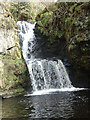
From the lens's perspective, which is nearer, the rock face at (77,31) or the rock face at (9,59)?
the rock face at (77,31)

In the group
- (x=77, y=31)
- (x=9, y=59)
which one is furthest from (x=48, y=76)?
(x=77, y=31)

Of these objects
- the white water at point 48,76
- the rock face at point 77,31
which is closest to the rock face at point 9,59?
the white water at point 48,76

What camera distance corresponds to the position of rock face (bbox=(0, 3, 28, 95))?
12.6 meters

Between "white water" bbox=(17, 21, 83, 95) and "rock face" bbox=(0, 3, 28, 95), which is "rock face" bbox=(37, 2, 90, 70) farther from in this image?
"rock face" bbox=(0, 3, 28, 95)

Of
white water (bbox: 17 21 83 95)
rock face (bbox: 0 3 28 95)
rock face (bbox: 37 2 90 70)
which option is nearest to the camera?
rock face (bbox: 37 2 90 70)

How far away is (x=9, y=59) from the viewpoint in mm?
13641

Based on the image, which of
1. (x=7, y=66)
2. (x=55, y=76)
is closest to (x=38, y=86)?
(x=55, y=76)

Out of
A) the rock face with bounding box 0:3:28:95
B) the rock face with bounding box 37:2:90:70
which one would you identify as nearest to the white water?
the rock face with bounding box 0:3:28:95

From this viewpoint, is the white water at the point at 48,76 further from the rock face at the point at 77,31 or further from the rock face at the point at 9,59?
the rock face at the point at 77,31

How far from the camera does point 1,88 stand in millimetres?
11719

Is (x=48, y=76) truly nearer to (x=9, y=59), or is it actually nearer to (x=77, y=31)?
(x=9, y=59)

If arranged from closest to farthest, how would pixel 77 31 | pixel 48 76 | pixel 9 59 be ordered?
pixel 77 31, pixel 9 59, pixel 48 76

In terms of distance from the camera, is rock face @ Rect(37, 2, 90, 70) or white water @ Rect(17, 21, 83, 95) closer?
rock face @ Rect(37, 2, 90, 70)

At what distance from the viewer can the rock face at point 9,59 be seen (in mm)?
12613
